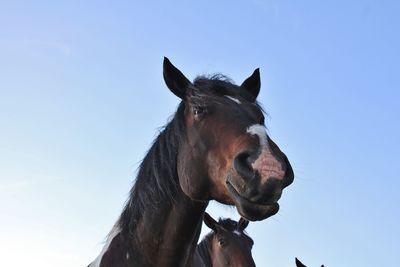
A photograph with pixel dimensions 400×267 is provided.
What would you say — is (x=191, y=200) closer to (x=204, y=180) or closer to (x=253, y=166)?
(x=204, y=180)

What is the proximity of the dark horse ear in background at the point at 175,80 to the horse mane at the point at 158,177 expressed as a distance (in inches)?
5.8

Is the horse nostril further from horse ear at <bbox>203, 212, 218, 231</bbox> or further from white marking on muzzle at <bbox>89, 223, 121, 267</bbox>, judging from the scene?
horse ear at <bbox>203, 212, 218, 231</bbox>

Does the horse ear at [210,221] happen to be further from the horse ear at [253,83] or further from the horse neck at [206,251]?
the horse ear at [253,83]

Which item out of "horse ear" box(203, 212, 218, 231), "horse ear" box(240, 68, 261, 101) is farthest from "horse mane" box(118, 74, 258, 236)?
"horse ear" box(203, 212, 218, 231)

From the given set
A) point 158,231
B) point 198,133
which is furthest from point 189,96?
point 158,231

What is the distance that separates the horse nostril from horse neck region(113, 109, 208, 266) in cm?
99

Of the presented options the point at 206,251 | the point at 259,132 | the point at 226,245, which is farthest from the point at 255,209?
the point at 206,251

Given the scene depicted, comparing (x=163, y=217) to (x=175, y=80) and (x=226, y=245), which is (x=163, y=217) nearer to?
(x=175, y=80)

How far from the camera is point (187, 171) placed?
479 cm

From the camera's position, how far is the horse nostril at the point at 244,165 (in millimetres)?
3939

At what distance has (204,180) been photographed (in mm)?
4648

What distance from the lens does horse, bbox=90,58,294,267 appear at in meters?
4.28

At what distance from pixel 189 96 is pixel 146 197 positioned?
3.61ft

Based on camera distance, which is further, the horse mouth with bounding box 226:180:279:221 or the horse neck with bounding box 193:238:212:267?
the horse neck with bounding box 193:238:212:267
